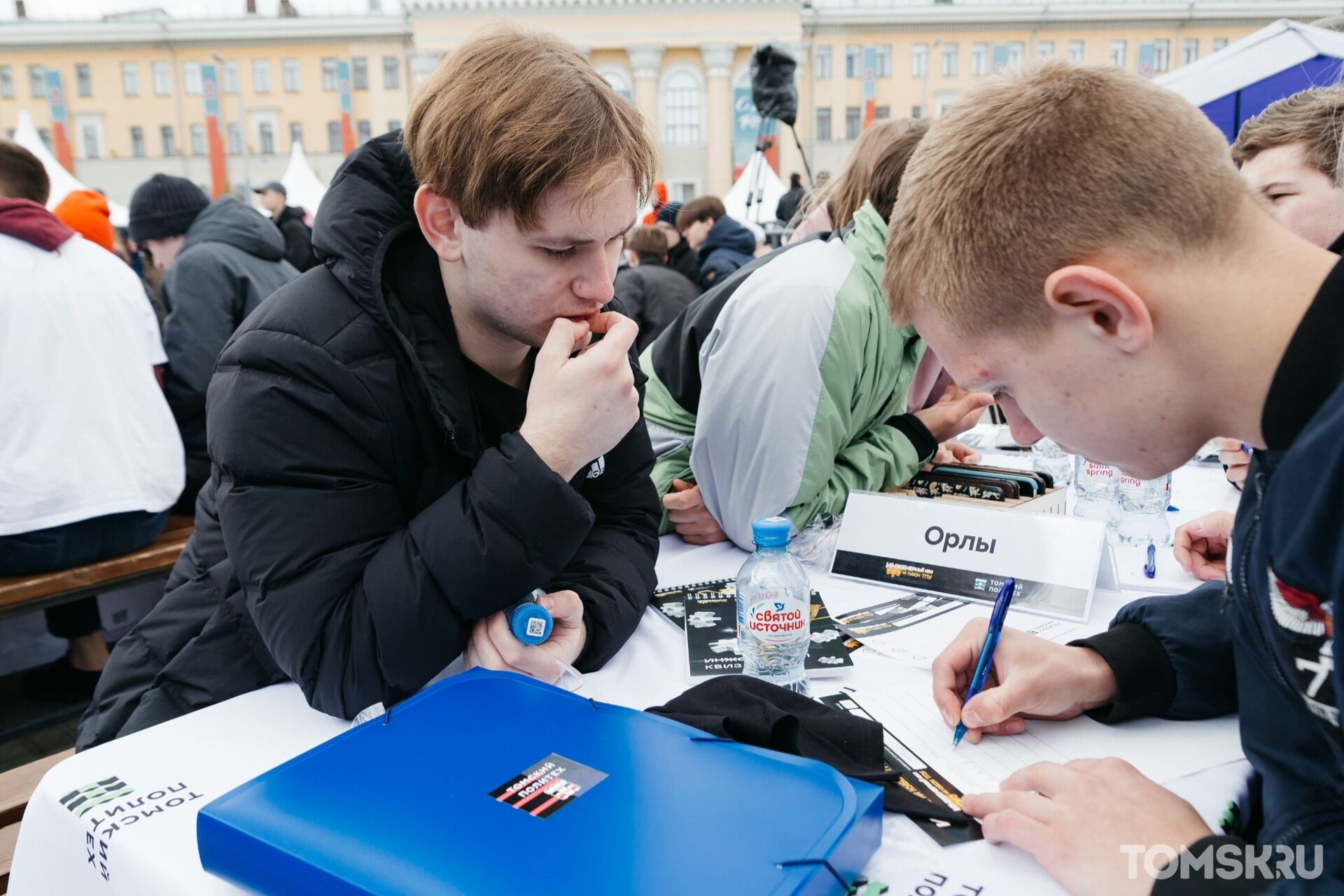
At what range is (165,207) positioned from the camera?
15.3ft

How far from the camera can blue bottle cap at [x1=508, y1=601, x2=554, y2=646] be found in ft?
4.07

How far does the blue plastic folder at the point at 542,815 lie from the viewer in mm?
764

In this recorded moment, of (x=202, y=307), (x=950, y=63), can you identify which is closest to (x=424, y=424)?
(x=202, y=307)

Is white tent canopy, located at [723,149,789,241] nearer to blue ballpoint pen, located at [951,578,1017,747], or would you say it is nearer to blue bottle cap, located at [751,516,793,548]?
blue bottle cap, located at [751,516,793,548]

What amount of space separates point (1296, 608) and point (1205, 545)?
95 centimetres

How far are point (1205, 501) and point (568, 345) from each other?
5.45ft

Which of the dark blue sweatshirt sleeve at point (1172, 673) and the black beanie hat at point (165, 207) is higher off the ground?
the black beanie hat at point (165, 207)

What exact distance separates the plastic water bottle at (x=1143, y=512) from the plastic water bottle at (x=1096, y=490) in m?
0.04

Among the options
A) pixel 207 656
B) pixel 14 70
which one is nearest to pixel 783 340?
pixel 207 656

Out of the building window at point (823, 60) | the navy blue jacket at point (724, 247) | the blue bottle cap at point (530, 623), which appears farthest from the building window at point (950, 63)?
the blue bottle cap at point (530, 623)

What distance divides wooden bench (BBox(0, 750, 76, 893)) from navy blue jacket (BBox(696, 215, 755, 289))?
581 cm

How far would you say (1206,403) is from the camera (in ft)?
2.92

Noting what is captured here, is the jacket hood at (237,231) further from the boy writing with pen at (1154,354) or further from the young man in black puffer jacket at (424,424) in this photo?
the boy writing with pen at (1154,354)

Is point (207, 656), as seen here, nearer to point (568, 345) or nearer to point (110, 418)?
point (568, 345)
